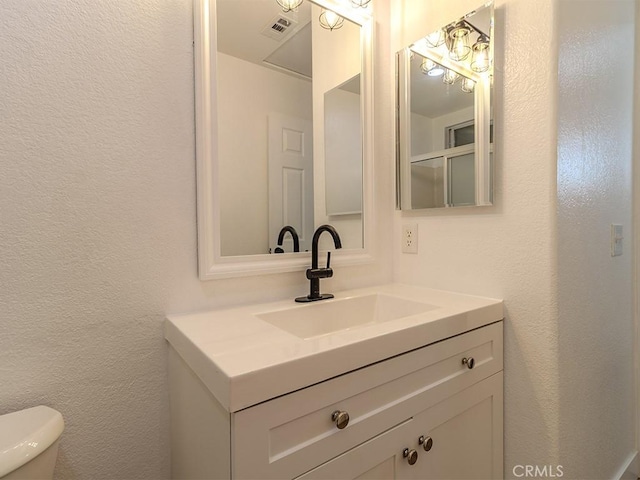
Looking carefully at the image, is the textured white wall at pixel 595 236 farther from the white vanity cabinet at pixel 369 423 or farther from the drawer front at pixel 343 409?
the drawer front at pixel 343 409

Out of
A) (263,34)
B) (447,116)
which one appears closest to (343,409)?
(447,116)

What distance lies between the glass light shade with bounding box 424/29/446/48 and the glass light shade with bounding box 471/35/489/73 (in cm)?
15

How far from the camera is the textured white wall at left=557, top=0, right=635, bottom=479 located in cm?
101

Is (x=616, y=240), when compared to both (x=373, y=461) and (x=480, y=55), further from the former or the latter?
(x=373, y=461)

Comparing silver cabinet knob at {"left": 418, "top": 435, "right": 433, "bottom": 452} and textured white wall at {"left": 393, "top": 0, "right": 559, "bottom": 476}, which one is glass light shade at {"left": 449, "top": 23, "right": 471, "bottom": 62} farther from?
silver cabinet knob at {"left": 418, "top": 435, "right": 433, "bottom": 452}

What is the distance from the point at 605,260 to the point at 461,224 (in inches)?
22.5

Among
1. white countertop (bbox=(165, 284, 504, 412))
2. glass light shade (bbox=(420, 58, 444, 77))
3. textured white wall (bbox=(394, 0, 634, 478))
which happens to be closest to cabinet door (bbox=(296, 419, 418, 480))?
white countertop (bbox=(165, 284, 504, 412))

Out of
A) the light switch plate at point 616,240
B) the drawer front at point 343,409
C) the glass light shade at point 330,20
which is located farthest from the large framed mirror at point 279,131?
the light switch plate at point 616,240

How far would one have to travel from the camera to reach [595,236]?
3.81 feet

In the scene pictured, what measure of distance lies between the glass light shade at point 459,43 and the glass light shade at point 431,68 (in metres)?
0.06

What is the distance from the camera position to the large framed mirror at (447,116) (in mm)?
1106

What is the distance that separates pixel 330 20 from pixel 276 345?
126 cm

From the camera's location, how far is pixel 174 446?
36.8 inches

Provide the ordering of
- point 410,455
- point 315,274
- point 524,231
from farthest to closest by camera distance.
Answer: point 315,274 < point 524,231 < point 410,455
